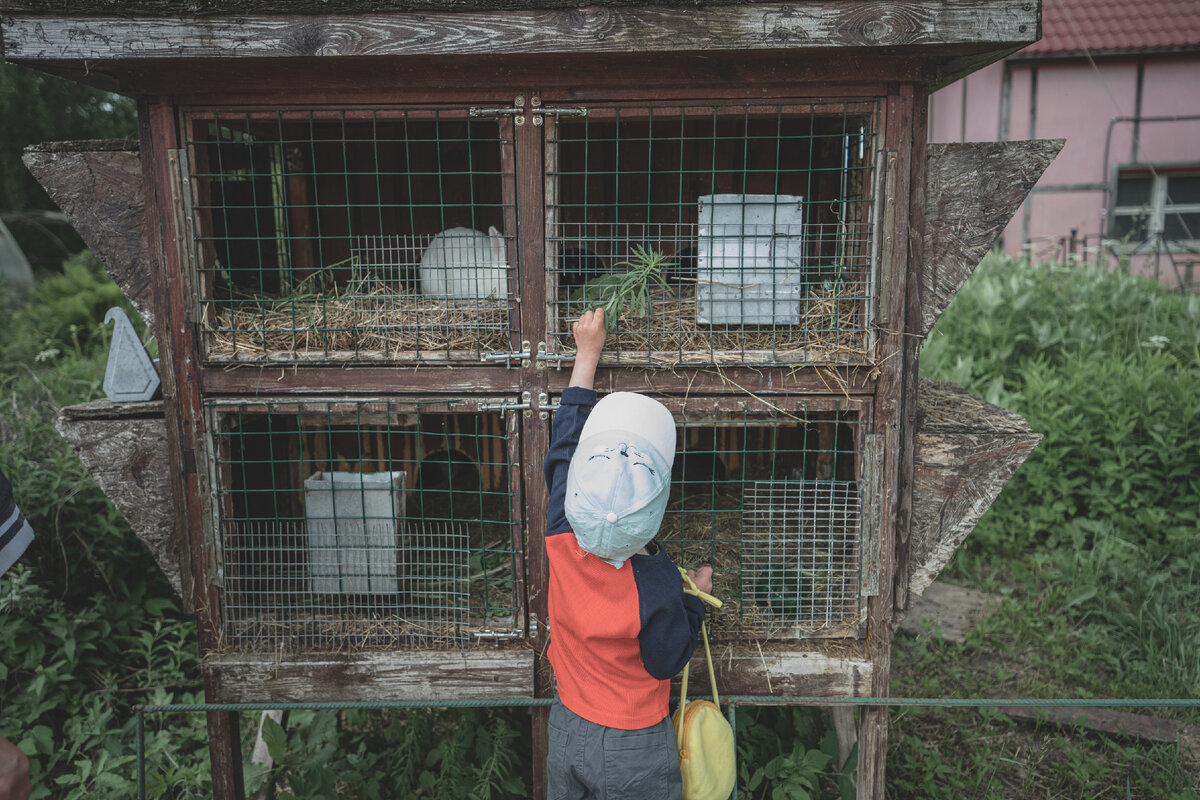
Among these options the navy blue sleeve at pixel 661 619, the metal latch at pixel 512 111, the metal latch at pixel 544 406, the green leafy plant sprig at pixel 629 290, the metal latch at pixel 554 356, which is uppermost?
the metal latch at pixel 512 111

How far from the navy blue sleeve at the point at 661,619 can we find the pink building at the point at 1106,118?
32.0 feet

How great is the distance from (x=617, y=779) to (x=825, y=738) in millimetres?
1524

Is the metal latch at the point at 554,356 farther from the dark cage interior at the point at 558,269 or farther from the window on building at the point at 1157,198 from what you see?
the window on building at the point at 1157,198

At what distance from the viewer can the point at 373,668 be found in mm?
2766

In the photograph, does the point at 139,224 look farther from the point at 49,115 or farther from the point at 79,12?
the point at 49,115

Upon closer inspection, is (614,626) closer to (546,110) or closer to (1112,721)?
(546,110)

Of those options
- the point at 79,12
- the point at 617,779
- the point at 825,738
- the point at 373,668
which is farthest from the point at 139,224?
the point at 825,738

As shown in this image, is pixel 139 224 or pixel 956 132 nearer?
pixel 139 224

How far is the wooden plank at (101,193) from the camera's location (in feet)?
8.43

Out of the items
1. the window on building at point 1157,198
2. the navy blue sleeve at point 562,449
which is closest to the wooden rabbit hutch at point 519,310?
the navy blue sleeve at point 562,449

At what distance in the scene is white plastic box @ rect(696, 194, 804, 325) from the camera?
8.83ft

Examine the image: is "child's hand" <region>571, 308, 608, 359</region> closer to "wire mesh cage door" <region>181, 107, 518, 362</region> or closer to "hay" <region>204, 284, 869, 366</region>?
"hay" <region>204, 284, 869, 366</region>

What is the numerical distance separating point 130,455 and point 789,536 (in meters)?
2.47

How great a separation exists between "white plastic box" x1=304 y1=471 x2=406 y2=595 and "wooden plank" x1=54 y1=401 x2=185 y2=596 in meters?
0.48
